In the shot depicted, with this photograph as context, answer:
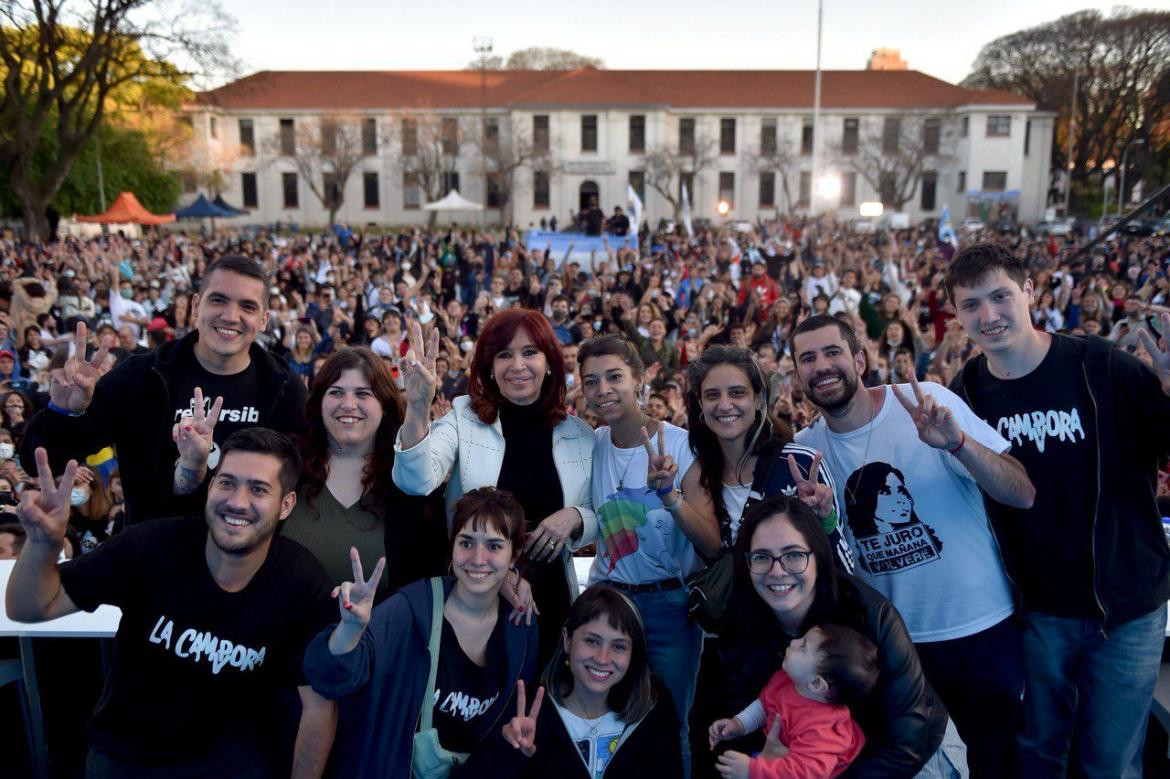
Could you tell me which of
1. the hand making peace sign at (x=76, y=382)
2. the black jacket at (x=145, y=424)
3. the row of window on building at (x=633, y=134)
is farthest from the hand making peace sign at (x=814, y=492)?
the row of window on building at (x=633, y=134)

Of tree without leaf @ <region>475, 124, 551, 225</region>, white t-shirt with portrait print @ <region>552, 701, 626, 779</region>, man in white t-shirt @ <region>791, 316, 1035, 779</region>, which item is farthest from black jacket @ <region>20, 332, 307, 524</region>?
tree without leaf @ <region>475, 124, 551, 225</region>

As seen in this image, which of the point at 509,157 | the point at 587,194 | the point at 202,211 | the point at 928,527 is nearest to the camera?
the point at 928,527

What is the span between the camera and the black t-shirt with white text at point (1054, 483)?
98.4 inches

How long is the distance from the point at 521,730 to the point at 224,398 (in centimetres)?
154

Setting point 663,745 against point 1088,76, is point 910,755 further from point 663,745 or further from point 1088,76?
point 1088,76

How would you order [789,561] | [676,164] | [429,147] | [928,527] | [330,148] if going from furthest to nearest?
[429,147] < [676,164] < [330,148] < [928,527] < [789,561]

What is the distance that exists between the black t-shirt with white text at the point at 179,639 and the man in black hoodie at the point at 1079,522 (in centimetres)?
230

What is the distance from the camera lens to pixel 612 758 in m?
2.50

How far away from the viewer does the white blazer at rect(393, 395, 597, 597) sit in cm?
274

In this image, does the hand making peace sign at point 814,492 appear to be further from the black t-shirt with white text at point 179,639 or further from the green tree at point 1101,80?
the green tree at point 1101,80

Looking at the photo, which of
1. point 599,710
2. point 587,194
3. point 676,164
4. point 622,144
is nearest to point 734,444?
point 599,710

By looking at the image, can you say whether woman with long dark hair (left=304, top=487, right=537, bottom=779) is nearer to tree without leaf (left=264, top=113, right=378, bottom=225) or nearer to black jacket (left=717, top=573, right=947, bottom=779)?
black jacket (left=717, top=573, right=947, bottom=779)

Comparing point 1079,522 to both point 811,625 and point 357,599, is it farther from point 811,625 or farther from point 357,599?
point 357,599

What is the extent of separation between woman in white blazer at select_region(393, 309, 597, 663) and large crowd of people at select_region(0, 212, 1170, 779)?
0.01 meters
